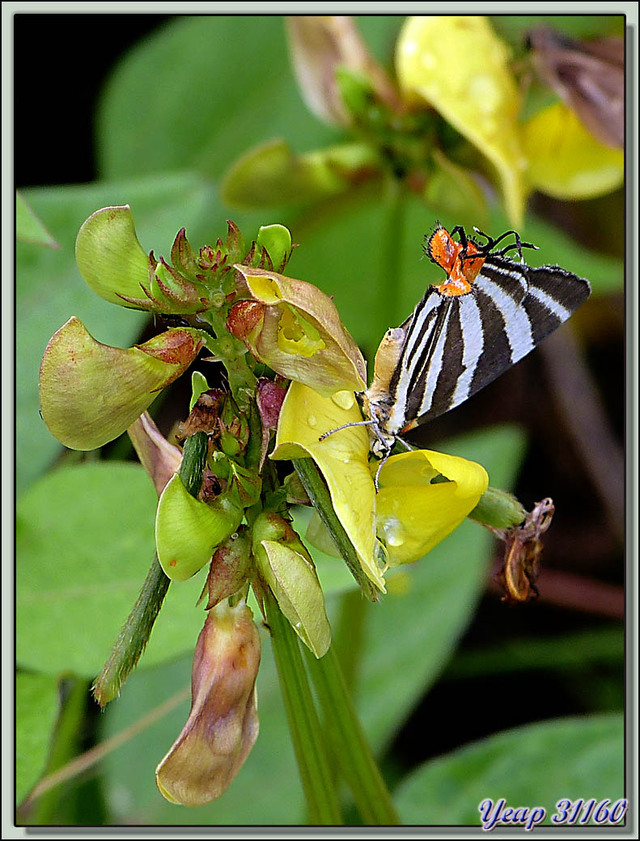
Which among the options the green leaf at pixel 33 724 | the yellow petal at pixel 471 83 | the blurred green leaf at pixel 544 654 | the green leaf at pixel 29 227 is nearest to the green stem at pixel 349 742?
the green leaf at pixel 33 724

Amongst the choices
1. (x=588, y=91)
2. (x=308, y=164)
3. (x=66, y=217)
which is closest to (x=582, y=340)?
(x=588, y=91)

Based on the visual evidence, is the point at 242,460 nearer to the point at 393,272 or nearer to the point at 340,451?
the point at 340,451

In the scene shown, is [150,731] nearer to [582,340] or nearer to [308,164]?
[308,164]

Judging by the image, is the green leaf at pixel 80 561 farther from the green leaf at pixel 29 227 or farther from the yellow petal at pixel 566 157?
the yellow petal at pixel 566 157

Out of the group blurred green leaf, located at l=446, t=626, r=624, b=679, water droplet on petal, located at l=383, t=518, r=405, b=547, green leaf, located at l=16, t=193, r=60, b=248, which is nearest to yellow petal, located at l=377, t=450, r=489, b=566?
water droplet on petal, located at l=383, t=518, r=405, b=547

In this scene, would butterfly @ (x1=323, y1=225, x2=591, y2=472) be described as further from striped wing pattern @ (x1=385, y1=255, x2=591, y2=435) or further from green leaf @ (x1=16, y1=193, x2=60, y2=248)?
green leaf @ (x1=16, y1=193, x2=60, y2=248)
